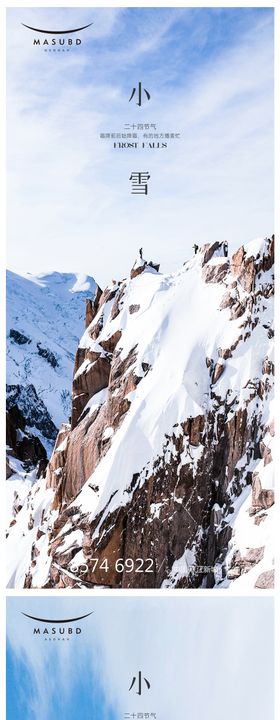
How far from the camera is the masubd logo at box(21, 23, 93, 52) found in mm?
6816

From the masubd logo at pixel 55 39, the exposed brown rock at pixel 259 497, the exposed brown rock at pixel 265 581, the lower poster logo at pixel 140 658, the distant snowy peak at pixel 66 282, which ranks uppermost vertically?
the masubd logo at pixel 55 39

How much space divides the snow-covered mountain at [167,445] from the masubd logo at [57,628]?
366 millimetres

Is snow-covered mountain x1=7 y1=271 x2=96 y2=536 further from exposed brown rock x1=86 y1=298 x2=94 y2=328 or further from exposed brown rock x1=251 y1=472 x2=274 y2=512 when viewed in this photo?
exposed brown rock x1=251 y1=472 x2=274 y2=512

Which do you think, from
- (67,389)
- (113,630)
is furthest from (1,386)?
(113,630)

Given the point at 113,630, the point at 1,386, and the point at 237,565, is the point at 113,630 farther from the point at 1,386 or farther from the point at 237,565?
the point at 1,386

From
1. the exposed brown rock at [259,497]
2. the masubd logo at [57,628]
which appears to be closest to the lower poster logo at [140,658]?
the masubd logo at [57,628]

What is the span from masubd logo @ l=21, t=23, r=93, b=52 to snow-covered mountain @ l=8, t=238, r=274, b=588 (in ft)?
7.13

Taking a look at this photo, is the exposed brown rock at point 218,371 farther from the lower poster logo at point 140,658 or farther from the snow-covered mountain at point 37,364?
the lower poster logo at point 140,658

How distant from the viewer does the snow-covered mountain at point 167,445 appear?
22.5ft

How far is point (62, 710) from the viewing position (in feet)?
20.7

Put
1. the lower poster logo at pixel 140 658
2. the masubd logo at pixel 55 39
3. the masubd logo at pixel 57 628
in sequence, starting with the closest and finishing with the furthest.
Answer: the lower poster logo at pixel 140 658
the masubd logo at pixel 57 628
the masubd logo at pixel 55 39

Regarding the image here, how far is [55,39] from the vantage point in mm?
6848

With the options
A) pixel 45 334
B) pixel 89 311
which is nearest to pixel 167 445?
pixel 89 311

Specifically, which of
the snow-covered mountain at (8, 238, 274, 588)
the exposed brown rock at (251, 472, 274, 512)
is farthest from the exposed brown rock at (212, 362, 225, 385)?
the exposed brown rock at (251, 472, 274, 512)
